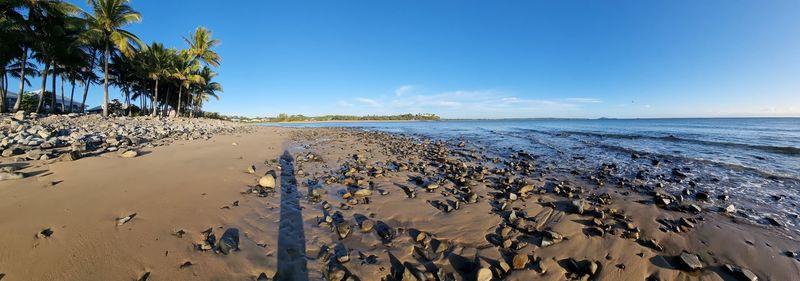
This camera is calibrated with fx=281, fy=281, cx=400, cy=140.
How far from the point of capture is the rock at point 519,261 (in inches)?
130

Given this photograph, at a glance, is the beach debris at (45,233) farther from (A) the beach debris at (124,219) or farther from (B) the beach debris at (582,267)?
(B) the beach debris at (582,267)

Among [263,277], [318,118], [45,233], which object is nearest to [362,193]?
[263,277]

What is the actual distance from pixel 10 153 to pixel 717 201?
16.1m

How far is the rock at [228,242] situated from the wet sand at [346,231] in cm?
8

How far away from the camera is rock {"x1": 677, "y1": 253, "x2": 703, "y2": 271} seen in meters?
3.34

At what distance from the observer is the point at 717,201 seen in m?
6.04

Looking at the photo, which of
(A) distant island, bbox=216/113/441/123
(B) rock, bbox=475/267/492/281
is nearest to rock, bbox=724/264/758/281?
(B) rock, bbox=475/267/492/281

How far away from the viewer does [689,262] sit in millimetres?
3373

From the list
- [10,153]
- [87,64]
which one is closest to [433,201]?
[10,153]

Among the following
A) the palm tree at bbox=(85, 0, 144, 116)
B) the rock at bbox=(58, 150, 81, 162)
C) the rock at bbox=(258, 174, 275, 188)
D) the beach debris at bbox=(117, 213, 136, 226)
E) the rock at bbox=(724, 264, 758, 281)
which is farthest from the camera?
the palm tree at bbox=(85, 0, 144, 116)

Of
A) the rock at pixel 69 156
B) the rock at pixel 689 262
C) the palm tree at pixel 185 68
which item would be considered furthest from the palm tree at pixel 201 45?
the rock at pixel 689 262

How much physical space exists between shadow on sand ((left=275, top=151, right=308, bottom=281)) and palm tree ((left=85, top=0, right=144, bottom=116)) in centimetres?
2832

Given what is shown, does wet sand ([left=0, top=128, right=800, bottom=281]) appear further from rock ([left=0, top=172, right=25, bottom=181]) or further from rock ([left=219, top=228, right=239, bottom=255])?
rock ([left=0, top=172, right=25, bottom=181])

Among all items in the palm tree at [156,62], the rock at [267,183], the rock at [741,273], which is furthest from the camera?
the palm tree at [156,62]
